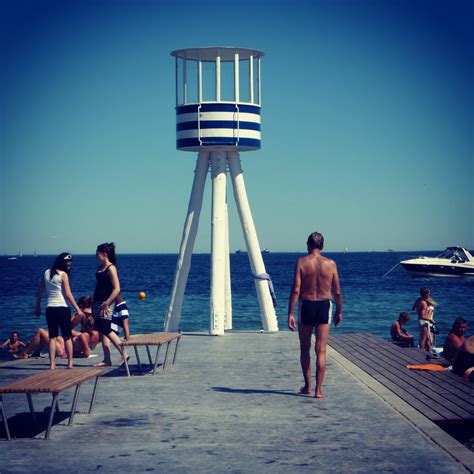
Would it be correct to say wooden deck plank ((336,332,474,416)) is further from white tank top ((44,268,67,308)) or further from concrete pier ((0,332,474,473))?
white tank top ((44,268,67,308))

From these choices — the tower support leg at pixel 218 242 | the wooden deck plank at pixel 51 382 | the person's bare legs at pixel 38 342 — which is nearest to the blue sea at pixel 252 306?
the tower support leg at pixel 218 242

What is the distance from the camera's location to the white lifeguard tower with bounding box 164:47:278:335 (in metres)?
19.0

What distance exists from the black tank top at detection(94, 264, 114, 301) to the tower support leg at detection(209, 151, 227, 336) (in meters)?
5.34

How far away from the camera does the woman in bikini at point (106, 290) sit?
44.5 ft

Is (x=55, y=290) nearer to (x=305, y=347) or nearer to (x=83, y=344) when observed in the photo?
(x=83, y=344)

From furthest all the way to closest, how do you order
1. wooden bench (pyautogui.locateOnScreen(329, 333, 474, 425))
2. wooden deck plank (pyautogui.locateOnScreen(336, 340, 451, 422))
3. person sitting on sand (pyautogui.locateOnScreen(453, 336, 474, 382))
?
person sitting on sand (pyautogui.locateOnScreen(453, 336, 474, 382))
wooden bench (pyautogui.locateOnScreen(329, 333, 474, 425))
wooden deck plank (pyautogui.locateOnScreen(336, 340, 451, 422))

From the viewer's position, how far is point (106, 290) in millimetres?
13680

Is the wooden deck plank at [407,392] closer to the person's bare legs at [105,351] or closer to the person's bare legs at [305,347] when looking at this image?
the person's bare legs at [305,347]

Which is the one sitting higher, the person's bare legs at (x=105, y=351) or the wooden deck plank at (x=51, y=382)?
the wooden deck plank at (x=51, y=382)

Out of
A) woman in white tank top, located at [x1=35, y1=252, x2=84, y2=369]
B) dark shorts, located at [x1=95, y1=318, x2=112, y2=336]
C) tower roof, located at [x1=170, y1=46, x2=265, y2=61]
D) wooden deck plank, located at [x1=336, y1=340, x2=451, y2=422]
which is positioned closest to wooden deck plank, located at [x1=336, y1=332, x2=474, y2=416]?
wooden deck plank, located at [x1=336, y1=340, x2=451, y2=422]

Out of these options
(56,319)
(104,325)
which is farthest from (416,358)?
(56,319)

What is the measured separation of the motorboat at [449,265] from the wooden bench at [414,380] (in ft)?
212

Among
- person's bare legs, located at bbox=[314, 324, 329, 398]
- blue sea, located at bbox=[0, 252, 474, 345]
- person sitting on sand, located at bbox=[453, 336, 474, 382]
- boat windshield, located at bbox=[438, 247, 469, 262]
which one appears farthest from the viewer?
boat windshield, located at bbox=[438, 247, 469, 262]

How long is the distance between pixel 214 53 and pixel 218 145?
7.23 feet
